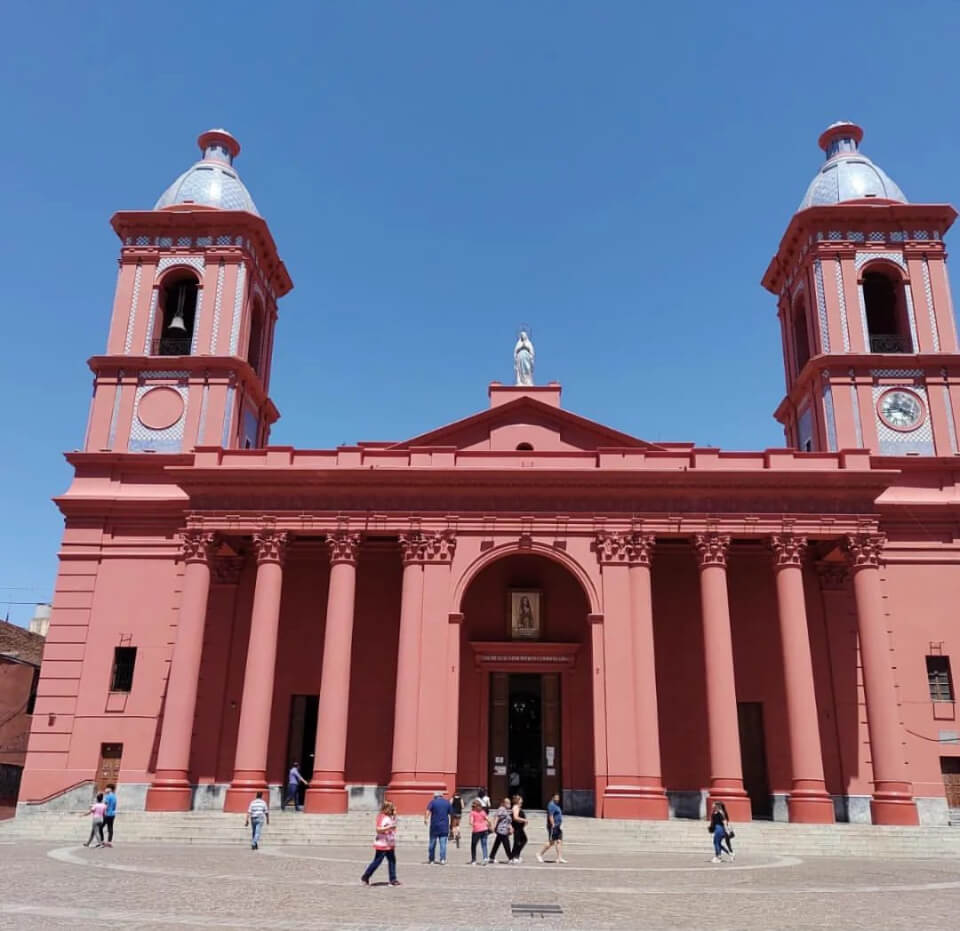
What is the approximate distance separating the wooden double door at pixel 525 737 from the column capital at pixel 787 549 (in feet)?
26.4

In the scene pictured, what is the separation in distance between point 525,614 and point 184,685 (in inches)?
432

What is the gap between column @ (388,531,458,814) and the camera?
25.9 meters

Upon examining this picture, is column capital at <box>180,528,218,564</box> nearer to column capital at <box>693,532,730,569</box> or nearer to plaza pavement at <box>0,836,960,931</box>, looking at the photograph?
plaza pavement at <box>0,836,960,931</box>

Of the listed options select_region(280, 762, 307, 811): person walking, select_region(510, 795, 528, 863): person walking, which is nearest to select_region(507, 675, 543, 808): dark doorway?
select_region(280, 762, 307, 811): person walking

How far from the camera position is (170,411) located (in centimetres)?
3328

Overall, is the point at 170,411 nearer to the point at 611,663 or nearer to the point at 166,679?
the point at 166,679

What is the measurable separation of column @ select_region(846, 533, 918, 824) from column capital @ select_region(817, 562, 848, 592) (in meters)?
2.14

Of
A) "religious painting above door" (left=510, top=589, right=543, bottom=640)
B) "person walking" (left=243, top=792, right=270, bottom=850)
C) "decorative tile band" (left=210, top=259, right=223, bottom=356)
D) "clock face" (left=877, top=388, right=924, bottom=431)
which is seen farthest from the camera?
"decorative tile band" (left=210, top=259, right=223, bottom=356)

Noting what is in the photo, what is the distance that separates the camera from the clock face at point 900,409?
32.5 m

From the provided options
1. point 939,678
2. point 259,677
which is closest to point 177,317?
point 259,677

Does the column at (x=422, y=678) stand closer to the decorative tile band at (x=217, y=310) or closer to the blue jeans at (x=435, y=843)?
the blue jeans at (x=435, y=843)

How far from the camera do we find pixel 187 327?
35344mm

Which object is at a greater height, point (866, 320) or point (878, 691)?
point (866, 320)

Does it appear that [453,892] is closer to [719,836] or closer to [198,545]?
[719,836]
